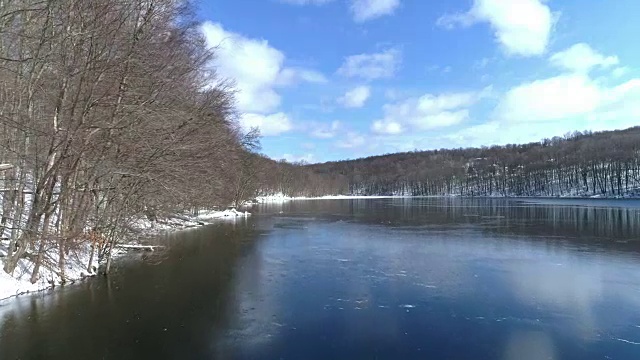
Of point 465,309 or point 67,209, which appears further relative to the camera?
point 67,209

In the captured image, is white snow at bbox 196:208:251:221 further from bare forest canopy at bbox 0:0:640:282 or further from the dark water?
the dark water

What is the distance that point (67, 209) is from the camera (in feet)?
41.0

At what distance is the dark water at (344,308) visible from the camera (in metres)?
7.50

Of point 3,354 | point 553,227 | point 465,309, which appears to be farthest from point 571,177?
point 3,354

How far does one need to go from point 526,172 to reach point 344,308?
131576 millimetres

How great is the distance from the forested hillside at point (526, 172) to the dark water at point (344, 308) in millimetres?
92623

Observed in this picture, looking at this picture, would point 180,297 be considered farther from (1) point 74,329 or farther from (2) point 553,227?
(2) point 553,227

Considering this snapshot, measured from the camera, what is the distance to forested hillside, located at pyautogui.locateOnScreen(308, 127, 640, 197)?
101 meters

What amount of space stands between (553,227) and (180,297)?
1017 inches

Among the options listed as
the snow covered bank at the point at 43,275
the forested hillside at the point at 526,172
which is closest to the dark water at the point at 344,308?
the snow covered bank at the point at 43,275

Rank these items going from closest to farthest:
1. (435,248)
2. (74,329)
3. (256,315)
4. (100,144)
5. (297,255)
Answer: (74,329) < (256,315) < (100,144) < (297,255) < (435,248)

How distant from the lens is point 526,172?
415ft

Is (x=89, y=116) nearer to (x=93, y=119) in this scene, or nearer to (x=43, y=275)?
(x=93, y=119)

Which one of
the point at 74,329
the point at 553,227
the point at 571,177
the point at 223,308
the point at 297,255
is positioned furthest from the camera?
the point at 571,177
